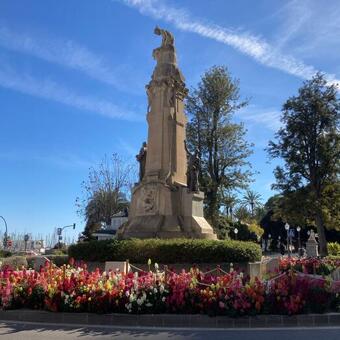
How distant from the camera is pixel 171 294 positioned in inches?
417

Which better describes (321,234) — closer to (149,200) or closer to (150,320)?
(149,200)

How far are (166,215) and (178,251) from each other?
17.2 ft

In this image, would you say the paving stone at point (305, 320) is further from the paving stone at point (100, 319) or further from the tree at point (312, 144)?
the tree at point (312, 144)

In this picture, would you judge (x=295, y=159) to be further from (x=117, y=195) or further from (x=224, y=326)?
(x=224, y=326)

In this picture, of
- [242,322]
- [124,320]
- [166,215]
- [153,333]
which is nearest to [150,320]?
[124,320]

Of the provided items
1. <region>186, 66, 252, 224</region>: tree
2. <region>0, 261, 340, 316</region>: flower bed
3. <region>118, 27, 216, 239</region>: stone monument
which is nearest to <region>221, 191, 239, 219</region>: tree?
<region>186, 66, 252, 224</region>: tree

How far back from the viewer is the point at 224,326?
9773mm

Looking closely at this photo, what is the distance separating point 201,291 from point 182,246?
8.77 meters

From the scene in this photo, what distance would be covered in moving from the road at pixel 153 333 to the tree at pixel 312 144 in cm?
3374

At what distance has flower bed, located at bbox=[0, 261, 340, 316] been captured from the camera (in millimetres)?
10180

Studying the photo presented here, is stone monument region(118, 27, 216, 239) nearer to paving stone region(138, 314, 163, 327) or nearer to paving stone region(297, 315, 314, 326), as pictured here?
paving stone region(138, 314, 163, 327)

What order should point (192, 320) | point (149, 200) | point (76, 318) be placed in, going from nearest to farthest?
point (192, 320) → point (76, 318) → point (149, 200)

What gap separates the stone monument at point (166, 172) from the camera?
79.7ft

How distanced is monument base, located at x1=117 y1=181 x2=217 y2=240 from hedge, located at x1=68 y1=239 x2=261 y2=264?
10.5 feet
